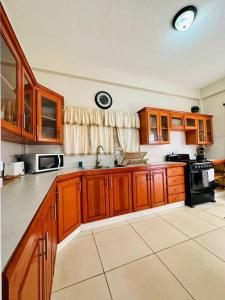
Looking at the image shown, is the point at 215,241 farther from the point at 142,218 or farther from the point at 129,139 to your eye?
the point at 129,139

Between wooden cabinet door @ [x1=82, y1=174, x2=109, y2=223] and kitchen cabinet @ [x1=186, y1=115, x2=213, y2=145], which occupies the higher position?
kitchen cabinet @ [x1=186, y1=115, x2=213, y2=145]

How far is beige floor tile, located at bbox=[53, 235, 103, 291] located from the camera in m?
1.24

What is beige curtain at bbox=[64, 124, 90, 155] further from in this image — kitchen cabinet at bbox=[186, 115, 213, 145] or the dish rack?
kitchen cabinet at bbox=[186, 115, 213, 145]

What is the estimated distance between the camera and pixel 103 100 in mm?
2840

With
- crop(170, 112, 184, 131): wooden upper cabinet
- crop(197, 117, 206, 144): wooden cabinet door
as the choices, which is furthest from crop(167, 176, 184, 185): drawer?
crop(197, 117, 206, 144): wooden cabinet door

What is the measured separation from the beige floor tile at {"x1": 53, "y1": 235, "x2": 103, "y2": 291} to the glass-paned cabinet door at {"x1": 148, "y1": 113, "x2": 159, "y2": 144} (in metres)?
2.23

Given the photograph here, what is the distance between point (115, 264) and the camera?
1.39 m

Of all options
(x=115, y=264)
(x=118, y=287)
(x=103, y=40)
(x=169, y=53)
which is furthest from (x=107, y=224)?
(x=169, y=53)

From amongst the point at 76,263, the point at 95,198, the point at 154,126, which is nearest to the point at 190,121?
the point at 154,126

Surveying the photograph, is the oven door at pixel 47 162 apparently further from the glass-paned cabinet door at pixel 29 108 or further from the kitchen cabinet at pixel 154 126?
the kitchen cabinet at pixel 154 126

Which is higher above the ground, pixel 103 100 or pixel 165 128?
pixel 103 100

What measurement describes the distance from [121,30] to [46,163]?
2242mm

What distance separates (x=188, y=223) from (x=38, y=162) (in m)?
2.43

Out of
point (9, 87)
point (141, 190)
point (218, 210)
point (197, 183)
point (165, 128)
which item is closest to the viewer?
point (9, 87)
